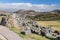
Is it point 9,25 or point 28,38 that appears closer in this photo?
point 28,38

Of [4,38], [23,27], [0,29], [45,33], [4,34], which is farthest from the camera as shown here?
[23,27]

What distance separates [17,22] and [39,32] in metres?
4.27

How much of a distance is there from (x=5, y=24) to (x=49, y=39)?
6576 millimetres

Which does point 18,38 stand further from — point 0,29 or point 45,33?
point 45,33

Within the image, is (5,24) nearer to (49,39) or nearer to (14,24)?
(14,24)

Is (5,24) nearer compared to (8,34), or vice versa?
(8,34)

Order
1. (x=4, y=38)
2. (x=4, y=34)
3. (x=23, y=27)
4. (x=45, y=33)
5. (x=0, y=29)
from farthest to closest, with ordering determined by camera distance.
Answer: (x=23, y=27), (x=45, y=33), (x=0, y=29), (x=4, y=34), (x=4, y=38)

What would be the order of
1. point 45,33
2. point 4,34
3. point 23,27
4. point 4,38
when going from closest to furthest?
1. point 4,38
2. point 4,34
3. point 45,33
4. point 23,27

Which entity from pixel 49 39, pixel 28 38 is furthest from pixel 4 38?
pixel 49 39

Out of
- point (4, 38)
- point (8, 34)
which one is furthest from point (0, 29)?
point (4, 38)

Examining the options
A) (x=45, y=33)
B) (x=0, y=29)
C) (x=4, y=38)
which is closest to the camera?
(x=4, y=38)

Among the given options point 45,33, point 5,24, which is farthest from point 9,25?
point 45,33

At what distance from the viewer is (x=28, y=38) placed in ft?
72.0

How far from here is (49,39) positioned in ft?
77.0
